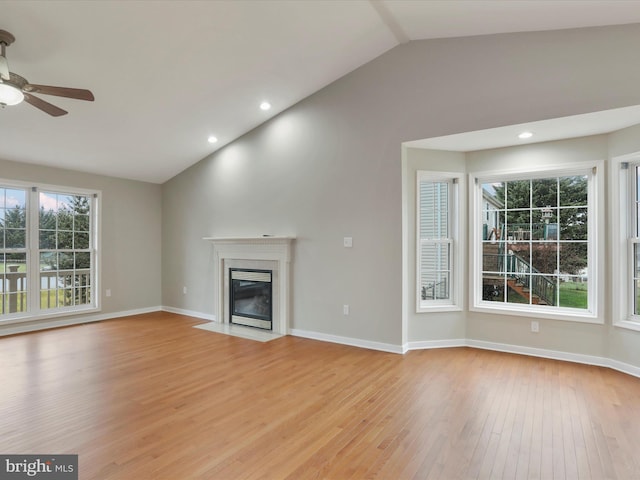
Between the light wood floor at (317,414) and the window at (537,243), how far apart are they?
2.32 feet

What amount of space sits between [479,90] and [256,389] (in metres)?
3.71

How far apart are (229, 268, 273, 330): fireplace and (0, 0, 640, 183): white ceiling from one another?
7.60 feet

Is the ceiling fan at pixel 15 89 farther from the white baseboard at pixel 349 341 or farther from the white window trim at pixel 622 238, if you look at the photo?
the white window trim at pixel 622 238

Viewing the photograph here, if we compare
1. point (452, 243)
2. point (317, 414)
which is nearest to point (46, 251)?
point (317, 414)

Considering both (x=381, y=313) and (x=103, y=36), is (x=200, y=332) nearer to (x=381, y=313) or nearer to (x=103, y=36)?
(x=381, y=313)

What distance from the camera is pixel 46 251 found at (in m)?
5.45

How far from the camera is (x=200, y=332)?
5.11m

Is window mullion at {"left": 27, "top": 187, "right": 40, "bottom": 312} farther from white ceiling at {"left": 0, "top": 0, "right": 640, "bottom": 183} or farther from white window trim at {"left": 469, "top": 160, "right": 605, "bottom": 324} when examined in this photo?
white window trim at {"left": 469, "top": 160, "right": 605, "bottom": 324}

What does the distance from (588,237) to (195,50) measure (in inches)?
184

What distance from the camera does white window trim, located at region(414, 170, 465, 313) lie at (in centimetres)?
429

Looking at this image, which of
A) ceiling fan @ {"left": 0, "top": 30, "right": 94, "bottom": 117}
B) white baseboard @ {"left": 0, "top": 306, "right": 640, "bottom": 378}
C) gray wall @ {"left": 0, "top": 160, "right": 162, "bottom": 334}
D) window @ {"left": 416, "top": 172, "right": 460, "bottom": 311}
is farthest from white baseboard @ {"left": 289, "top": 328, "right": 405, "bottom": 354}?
ceiling fan @ {"left": 0, "top": 30, "right": 94, "bottom": 117}

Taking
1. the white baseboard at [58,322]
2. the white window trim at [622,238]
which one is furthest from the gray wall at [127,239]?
the white window trim at [622,238]

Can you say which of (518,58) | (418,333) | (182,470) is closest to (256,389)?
(182,470)

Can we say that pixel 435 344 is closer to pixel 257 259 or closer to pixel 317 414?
pixel 317 414
